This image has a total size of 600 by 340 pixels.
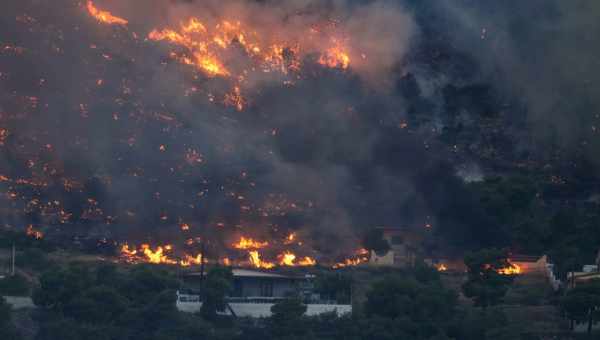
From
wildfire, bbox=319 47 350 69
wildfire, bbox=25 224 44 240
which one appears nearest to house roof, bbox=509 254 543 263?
wildfire, bbox=319 47 350 69

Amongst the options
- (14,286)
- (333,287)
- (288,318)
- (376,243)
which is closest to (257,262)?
(376,243)

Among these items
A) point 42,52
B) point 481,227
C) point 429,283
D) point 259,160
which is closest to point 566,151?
point 481,227

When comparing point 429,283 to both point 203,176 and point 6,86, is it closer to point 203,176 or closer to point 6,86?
point 203,176

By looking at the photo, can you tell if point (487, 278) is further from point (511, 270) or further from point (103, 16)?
point (103, 16)

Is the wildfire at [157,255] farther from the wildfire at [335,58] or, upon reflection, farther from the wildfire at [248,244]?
the wildfire at [335,58]

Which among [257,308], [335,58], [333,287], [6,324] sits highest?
[335,58]

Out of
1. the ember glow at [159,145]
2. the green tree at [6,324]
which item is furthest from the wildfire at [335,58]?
the green tree at [6,324]
